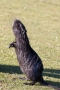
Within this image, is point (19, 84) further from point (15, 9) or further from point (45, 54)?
point (15, 9)

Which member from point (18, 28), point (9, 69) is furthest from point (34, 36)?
point (18, 28)

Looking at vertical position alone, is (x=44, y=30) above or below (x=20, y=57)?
below

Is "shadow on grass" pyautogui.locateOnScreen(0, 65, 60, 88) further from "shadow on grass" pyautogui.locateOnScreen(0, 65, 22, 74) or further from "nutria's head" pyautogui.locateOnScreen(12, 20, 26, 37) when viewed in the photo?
"nutria's head" pyautogui.locateOnScreen(12, 20, 26, 37)

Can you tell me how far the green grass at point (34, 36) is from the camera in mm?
7481

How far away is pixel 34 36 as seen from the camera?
12.3m

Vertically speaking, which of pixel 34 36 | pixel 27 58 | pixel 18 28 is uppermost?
pixel 18 28

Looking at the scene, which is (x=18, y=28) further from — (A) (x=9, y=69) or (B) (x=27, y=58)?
(A) (x=9, y=69)

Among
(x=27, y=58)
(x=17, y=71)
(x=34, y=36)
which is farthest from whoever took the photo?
(x=34, y=36)

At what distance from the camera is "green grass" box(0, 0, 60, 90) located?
748cm

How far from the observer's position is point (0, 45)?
34.2ft

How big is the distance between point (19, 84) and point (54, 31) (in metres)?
6.79

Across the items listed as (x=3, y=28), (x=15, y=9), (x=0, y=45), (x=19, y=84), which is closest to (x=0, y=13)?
(x=15, y=9)

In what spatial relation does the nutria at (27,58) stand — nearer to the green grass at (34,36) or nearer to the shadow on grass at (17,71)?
the green grass at (34,36)

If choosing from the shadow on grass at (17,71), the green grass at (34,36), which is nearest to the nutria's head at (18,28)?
the green grass at (34,36)
